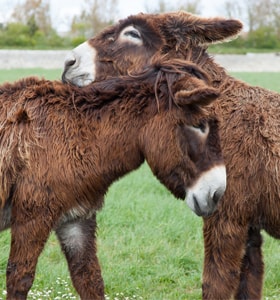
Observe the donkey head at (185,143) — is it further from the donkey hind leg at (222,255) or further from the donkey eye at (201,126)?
the donkey hind leg at (222,255)

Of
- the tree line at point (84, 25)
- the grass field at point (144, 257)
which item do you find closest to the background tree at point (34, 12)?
the tree line at point (84, 25)

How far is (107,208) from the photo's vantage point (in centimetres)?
777

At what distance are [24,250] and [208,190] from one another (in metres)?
1.24

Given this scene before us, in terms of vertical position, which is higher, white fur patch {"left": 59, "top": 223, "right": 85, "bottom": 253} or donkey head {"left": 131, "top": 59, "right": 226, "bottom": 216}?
donkey head {"left": 131, "top": 59, "right": 226, "bottom": 216}

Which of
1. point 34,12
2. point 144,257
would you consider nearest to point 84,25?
point 34,12

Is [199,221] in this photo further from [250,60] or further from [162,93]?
[250,60]

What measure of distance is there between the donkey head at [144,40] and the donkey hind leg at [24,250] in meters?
1.49

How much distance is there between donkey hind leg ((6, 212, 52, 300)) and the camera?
4.09 m

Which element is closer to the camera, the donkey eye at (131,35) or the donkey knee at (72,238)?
the donkey knee at (72,238)

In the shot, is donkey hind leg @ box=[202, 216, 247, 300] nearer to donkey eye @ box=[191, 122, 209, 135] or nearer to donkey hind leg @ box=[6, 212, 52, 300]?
donkey eye @ box=[191, 122, 209, 135]

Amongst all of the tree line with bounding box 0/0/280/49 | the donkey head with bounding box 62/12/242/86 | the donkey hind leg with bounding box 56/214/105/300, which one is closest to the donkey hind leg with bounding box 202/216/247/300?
the donkey hind leg with bounding box 56/214/105/300

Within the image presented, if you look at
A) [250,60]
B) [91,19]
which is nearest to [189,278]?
[250,60]

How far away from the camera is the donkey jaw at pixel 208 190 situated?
157 inches

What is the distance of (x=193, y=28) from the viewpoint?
523 cm
